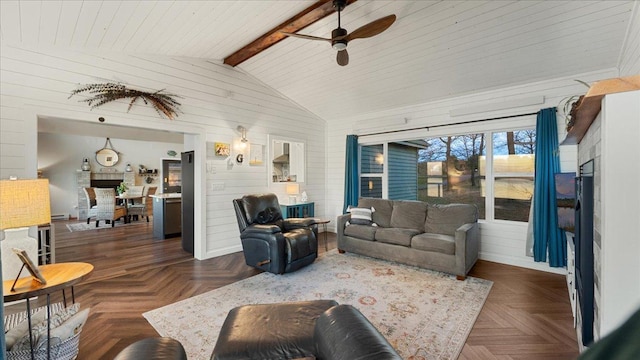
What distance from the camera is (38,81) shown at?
10.0 feet

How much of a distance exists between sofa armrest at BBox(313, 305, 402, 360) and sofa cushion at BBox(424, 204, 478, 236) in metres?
3.03

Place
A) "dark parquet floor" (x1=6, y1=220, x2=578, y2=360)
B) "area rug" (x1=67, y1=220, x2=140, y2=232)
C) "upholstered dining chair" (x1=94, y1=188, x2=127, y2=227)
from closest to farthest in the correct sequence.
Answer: "dark parquet floor" (x1=6, y1=220, x2=578, y2=360), "area rug" (x1=67, y1=220, x2=140, y2=232), "upholstered dining chair" (x1=94, y1=188, x2=127, y2=227)

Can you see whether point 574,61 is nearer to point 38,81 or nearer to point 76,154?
point 38,81

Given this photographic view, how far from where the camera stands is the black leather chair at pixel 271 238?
142 inches

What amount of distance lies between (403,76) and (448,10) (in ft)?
4.47

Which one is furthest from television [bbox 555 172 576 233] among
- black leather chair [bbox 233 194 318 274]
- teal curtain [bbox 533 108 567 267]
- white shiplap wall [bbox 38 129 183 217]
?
white shiplap wall [bbox 38 129 183 217]

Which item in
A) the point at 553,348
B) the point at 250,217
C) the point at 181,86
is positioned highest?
the point at 181,86

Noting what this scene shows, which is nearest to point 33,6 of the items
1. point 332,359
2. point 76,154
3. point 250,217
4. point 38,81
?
point 38,81

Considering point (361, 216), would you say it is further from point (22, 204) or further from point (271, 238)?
point (22, 204)

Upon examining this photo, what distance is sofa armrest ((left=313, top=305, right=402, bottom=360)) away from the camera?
1110 mm

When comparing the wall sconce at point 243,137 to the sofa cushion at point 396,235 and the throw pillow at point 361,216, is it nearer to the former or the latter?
the throw pillow at point 361,216

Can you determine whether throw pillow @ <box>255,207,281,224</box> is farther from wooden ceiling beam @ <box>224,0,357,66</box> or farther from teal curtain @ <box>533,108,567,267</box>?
teal curtain @ <box>533,108,567,267</box>

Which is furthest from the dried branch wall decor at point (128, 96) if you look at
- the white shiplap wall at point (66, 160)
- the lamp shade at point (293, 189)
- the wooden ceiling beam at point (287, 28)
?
the white shiplap wall at point (66, 160)

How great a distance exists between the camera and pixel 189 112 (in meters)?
4.27
